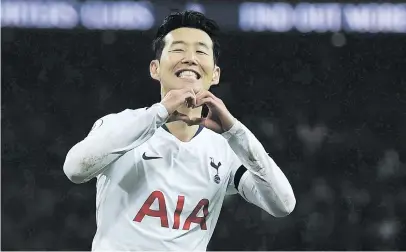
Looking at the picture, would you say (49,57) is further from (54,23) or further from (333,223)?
(333,223)

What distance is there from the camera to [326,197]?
3967mm

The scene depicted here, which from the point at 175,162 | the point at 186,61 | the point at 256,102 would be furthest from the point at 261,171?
the point at 256,102

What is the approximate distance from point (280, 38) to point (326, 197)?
0.82 m

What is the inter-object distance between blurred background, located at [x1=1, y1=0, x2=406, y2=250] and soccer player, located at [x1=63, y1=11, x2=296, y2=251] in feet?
5.72

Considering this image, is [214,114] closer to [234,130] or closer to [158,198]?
[234,130]

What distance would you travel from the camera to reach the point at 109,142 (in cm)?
187

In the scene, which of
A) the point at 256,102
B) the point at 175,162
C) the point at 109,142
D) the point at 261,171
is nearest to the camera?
the point at 109,142

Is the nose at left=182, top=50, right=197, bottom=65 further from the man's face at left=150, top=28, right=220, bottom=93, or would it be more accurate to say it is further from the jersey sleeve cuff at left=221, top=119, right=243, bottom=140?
the jersey sleeve cuff at left=221, top=119, right=243, bottom=140

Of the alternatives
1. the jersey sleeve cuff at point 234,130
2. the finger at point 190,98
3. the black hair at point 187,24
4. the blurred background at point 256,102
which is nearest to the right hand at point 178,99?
the finger at point 190,98

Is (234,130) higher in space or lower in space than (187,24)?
lower

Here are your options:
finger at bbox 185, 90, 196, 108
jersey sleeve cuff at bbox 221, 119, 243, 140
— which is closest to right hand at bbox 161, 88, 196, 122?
finger at bbox 185, 90, 196, 108

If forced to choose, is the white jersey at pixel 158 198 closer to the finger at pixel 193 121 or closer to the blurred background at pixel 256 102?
the finger at pixel 193 121

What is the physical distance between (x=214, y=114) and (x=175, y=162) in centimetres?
21

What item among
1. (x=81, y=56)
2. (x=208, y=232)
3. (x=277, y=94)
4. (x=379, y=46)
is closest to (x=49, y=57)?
(x=81, y=56)
